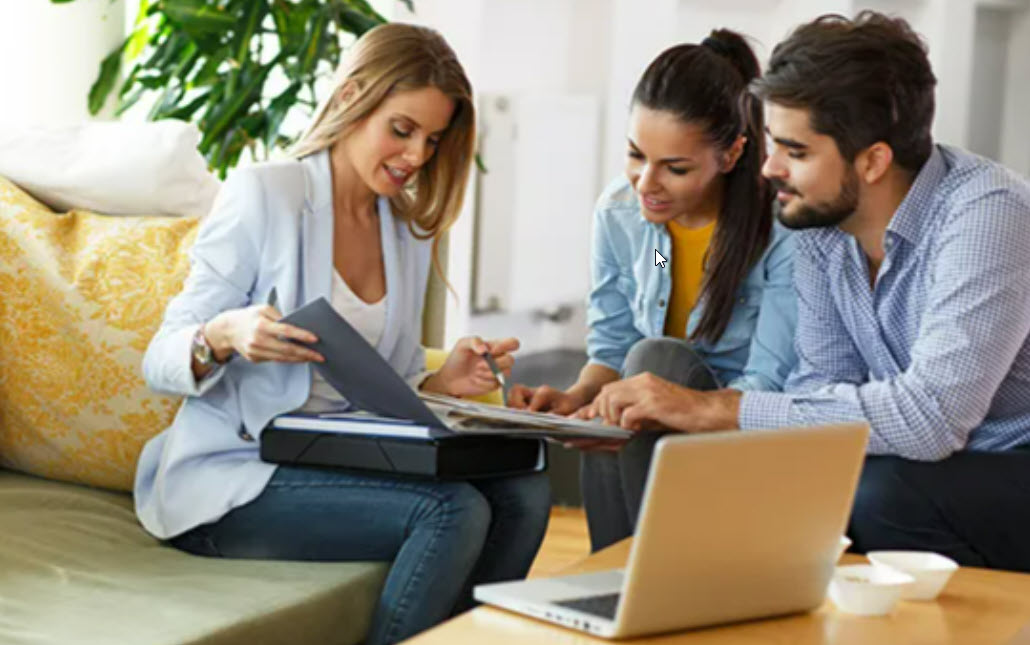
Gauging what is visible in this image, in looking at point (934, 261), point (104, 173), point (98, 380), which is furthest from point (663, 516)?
point (104, 173)

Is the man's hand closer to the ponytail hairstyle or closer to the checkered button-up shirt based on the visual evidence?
the checkered button-up shirt

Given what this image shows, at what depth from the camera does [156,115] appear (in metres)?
2.87

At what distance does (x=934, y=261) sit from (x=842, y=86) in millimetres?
268

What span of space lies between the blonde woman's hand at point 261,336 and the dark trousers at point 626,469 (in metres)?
0.56

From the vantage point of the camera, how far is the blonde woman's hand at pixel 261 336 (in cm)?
164

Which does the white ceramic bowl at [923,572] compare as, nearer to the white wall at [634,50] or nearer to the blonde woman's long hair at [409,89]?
the blonde woman's long hair at [409,89]

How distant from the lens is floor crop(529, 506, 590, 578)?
308cm

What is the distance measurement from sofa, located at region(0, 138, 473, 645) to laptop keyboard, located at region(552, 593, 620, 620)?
20.0 inches

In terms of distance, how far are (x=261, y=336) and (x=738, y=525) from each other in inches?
28.1

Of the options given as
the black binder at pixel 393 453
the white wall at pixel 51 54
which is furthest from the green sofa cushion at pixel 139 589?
the white wall at pixel 51 54

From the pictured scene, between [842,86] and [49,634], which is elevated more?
[842,86]

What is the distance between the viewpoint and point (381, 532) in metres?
1.75

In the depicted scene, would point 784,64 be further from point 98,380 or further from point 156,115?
point 156,115

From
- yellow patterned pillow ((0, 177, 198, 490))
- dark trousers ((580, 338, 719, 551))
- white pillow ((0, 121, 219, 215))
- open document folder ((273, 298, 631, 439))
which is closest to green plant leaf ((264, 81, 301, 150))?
white pillow ((0, 121, 219, 215))
